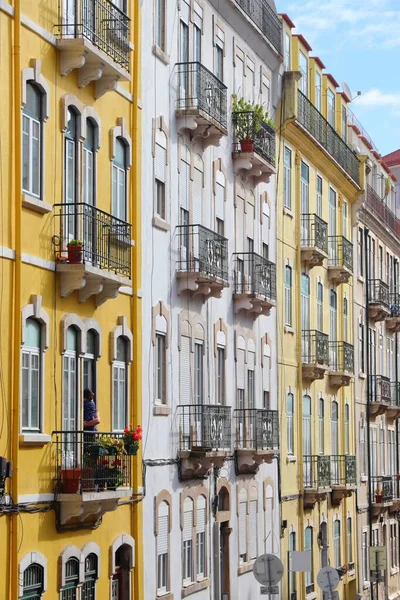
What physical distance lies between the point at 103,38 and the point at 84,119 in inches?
66.1

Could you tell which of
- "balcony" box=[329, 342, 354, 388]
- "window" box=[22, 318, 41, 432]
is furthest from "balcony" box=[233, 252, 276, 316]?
"window" box=[22, 318, 41, 432]

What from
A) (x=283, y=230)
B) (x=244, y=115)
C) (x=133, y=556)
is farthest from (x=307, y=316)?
(x=133, y=556)

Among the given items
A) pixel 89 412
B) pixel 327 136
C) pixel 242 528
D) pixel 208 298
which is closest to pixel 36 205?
pixel 89 412

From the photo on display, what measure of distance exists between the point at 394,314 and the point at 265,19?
23.3m

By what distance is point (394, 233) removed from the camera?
6253 centimetres

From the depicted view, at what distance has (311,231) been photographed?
4528cm

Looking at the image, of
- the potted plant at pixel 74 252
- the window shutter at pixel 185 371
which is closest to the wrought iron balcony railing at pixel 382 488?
the window shutter at pixel 185 371

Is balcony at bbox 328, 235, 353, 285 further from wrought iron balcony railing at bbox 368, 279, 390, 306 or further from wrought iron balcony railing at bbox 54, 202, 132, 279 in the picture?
wrought iron balcony railing at bbox 54, 202, 132, 279

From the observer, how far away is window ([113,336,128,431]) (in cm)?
2755

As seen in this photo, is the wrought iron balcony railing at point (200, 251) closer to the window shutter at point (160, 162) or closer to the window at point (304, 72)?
the window shutter at point (160, 162)

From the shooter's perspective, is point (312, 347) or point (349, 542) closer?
point (312, 347)

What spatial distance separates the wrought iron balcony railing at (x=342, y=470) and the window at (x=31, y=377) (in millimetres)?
24542

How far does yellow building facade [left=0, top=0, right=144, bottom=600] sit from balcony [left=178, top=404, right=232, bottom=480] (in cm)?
321

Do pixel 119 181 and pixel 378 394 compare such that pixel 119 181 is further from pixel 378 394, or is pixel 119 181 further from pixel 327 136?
pixel 378 394
